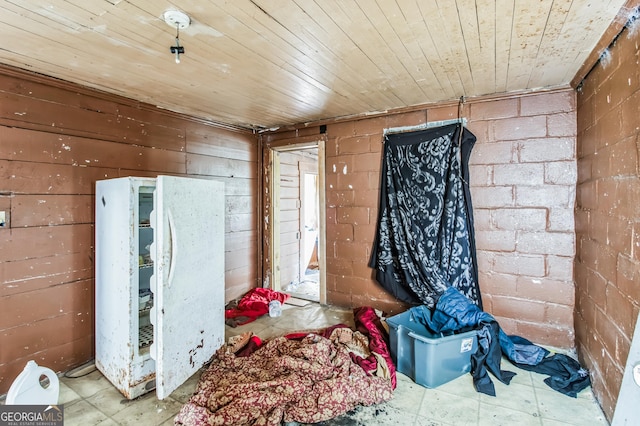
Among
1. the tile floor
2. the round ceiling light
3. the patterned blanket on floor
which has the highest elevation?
the round ceiling light

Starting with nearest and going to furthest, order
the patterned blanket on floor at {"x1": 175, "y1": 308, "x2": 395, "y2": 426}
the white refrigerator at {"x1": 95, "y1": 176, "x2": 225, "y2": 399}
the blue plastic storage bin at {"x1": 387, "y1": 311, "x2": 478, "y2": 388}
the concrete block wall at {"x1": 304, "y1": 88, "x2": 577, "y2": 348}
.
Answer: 1. the patterned blanket on floor at {"x1": 175, "y1": 308, "x2": 395, "y2": 426}
2. the white refrigerator at {"x1": 95, "y1": 176, "x2": 225, "y2": 399}
3. the blue plastic storage bin at {"x1": 387, "y1": 311, "x2": 478, "y2": 388}
4. the concrete block wall at {"x1": 304, "y1": 88, "x2": 577, "y2": 348}

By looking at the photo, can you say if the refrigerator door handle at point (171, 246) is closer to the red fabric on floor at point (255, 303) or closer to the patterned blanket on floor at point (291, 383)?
the patterned blanket on floor at point (291, 383)

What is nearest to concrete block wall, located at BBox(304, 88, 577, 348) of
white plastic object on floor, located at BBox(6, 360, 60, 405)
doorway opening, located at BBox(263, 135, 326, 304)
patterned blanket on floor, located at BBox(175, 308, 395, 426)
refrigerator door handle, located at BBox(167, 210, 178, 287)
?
patterned blanket on floor, located at BBox(175, 308, 395, 426)

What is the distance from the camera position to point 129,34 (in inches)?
68.3

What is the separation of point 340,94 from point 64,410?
3.02m

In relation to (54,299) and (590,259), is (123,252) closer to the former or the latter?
(54,299)

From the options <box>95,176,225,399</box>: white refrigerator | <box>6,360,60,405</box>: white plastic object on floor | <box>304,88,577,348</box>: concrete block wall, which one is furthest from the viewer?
<box>304,88,577,348</box>: concrete block wall

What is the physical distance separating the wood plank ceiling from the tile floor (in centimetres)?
223

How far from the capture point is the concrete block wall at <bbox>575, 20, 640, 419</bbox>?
1584 millimetres

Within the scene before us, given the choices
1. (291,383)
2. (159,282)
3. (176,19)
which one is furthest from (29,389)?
(176,19)

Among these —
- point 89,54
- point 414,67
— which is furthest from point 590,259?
point 89,54

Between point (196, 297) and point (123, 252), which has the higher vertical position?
point (123, 252)

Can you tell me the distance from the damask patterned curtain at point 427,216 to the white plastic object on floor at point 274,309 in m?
1.24

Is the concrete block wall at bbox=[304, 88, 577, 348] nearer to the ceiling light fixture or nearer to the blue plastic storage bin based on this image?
the blue plastic storage bin
